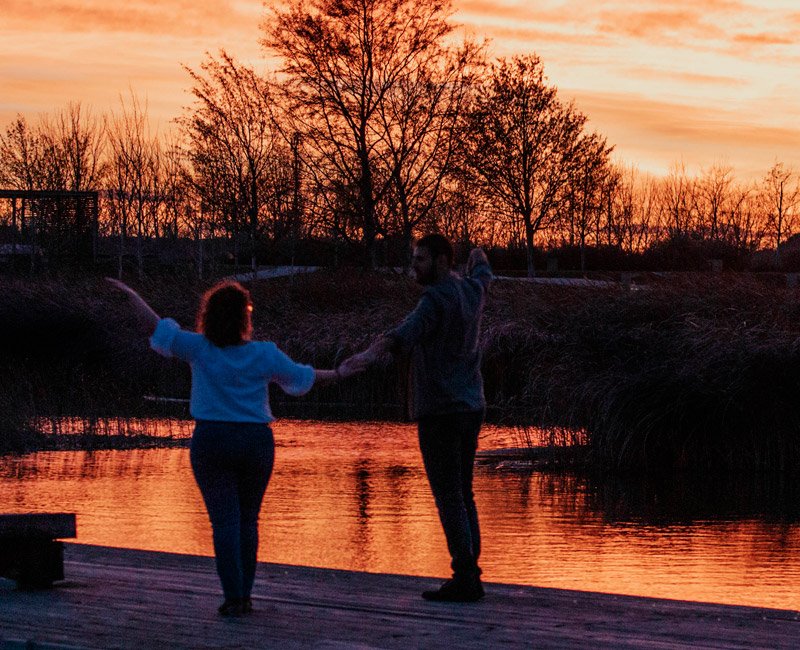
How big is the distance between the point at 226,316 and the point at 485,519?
7301mm

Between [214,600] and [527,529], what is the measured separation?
6.23 m

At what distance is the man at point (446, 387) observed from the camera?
765 centimetres

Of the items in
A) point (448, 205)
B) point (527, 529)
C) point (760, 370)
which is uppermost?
point (448, 205)

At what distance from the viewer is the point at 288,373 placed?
23.2 feet

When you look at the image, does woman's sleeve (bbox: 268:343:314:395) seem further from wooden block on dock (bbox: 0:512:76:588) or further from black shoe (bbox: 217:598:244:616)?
wooden block on dock (bbox: 0:512:76:588)

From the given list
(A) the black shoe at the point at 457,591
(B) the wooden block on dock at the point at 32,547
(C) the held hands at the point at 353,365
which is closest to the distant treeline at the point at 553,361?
(A) the black shoe at the point at 457,591

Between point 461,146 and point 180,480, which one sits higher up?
point 461,146

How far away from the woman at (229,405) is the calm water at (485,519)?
3963 mm

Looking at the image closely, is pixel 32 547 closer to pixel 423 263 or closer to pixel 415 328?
pixel 415 328

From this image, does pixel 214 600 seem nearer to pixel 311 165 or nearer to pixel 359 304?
pixel 359 304

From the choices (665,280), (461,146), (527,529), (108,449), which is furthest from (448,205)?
(527,529)

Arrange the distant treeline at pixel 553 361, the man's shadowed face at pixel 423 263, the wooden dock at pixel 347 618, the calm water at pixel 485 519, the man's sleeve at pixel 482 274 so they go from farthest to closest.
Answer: the distant treeline at pixel 553 361
the calm water at pixel 485 519
the man's sleeve at pixel 482 274
the man's shadowed face at pixel 423 263
the wooden dock at pixel 347 618

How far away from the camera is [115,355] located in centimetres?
3097

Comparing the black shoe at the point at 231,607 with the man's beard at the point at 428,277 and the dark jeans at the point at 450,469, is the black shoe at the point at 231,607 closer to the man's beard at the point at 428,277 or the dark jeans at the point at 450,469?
the dark jeans at the point at 450,469
